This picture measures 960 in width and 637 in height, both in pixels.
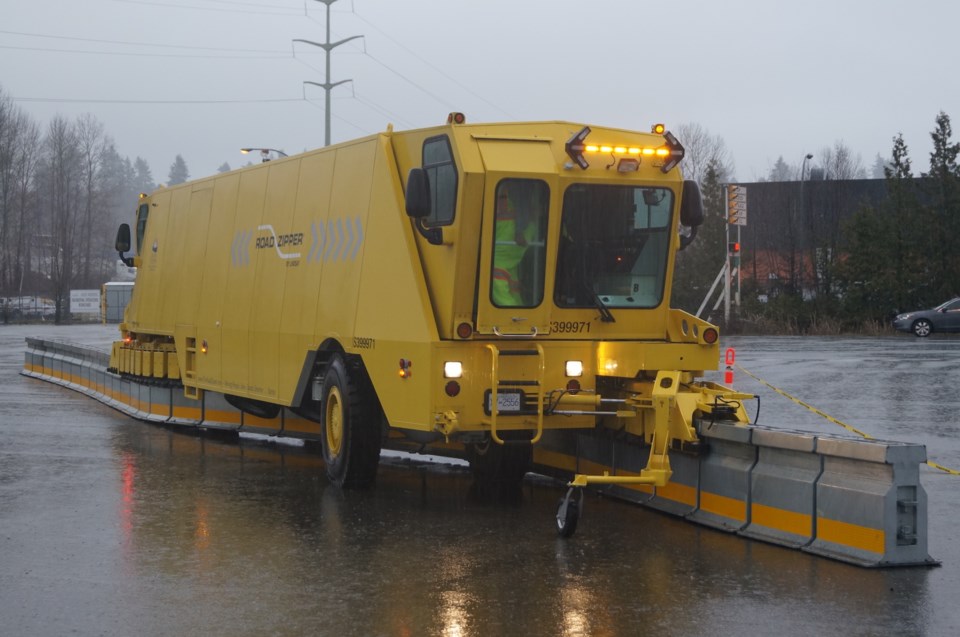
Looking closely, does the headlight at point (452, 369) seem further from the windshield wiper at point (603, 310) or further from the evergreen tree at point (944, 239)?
the evergreen tree at point (944, 239)

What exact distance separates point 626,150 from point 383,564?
4421 mm

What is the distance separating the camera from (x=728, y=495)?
372 inches

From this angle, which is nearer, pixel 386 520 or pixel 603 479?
pixel 603 479

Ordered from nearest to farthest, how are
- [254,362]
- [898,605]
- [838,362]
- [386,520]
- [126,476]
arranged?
[898,605] → [386,520] → [126,476] → [254,362] → [838,362]

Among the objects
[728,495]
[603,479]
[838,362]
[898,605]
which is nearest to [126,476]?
[603,479]

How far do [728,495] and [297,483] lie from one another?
4621mm

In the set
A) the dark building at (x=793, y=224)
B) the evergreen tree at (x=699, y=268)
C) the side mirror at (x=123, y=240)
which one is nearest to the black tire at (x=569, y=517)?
the side mirror at (x=123, y=240)

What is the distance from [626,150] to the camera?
1054 centimetres

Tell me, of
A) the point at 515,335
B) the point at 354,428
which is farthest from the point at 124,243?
the point at 515,335

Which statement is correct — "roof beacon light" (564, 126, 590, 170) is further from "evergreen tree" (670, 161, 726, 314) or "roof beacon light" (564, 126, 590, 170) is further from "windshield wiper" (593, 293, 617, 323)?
"evergreen tree" (670, 161, 726, 314)

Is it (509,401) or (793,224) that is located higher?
(793,224)

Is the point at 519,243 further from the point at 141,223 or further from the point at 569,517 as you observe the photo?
the point at 141,223

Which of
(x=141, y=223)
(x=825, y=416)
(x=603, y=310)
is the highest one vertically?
(x=141, y=223)

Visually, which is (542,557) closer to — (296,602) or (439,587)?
(439,587)
